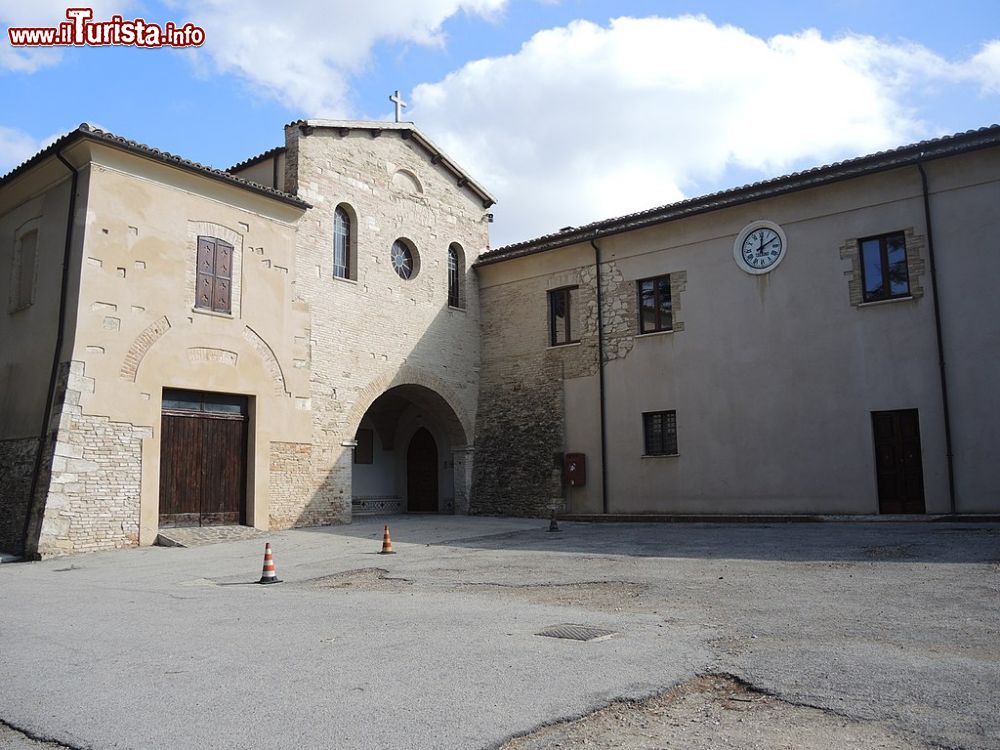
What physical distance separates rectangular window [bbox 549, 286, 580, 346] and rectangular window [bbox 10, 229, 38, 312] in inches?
450

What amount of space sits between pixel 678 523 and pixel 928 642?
11448mm

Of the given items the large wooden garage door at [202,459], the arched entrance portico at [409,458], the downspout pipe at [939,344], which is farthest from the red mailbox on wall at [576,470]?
the downspout pipe at [939,344]

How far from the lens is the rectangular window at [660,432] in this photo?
18594 mm

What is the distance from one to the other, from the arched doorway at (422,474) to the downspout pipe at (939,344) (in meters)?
12.7

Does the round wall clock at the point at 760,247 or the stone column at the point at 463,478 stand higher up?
the round wall clock at the point at 760,247

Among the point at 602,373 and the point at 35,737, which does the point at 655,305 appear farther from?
the point at 35,737

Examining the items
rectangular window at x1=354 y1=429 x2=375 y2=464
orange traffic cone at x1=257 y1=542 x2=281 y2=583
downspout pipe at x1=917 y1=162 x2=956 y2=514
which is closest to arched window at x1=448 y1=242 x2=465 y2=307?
rectangular window at x1=354 y1=429 x2=375 y2=464

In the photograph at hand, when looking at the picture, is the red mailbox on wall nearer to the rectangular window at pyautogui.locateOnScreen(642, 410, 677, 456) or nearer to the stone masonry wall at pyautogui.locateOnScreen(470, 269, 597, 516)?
the stone masonry wall at pyautogui.locateOnScreen(470, 269, 597, 516)

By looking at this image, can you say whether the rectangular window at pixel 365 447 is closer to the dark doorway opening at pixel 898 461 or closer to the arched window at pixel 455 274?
the arched window at pixel 455 274

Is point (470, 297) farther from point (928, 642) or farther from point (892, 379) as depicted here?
point (928, 642)

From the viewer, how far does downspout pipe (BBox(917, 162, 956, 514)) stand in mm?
14898

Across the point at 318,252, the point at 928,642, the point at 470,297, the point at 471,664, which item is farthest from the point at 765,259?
the point at 471,664

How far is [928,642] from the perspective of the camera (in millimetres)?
5641

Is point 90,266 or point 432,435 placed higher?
point 90,266
